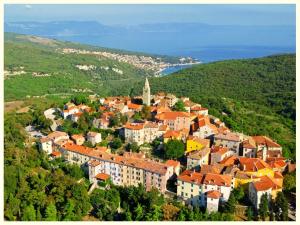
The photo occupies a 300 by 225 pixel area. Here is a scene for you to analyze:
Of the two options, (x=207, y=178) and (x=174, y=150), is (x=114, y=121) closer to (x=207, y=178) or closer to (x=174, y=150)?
(x=174, y=150)

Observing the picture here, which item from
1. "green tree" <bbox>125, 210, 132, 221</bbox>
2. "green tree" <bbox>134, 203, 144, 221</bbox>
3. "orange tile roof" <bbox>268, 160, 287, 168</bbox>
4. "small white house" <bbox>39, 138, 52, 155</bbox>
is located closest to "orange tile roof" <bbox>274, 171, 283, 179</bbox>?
"orange tile roof" <bbox>268, 160, 287, 168</bbox>

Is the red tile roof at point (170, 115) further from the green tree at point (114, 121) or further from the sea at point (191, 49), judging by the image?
the sea at point (191, 49)

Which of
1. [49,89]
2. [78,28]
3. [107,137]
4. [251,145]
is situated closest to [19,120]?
[107,137]

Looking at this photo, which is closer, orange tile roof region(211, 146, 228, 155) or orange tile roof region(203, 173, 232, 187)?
orange tile roof region(203, 173, 232, 187)

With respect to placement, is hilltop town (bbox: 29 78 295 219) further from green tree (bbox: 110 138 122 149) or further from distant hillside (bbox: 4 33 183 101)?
distant hillside (bbox: 4 33 183 101)

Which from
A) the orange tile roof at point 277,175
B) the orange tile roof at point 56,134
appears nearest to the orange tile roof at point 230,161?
the orange tile roof at point 277,175

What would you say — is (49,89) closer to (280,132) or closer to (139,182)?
(280,132)
